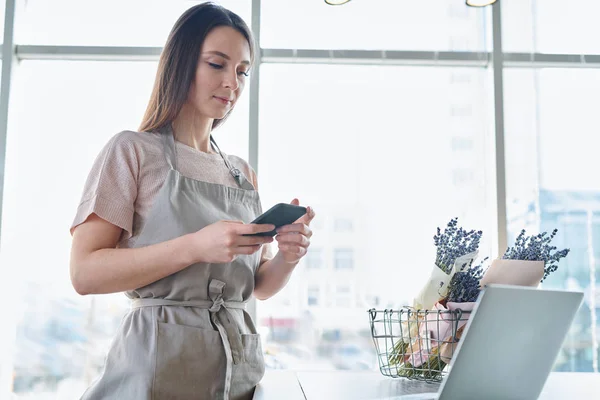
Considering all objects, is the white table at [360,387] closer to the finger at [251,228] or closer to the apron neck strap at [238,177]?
the finger at [251,228]

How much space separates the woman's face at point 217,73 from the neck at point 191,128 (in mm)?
36

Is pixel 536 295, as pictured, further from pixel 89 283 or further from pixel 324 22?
pixel 324 22

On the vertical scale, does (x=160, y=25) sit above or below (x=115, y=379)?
above

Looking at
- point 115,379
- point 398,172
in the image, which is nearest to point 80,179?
point 398,172

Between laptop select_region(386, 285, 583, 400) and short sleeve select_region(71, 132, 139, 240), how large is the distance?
0.80 m

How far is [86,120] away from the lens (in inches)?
146

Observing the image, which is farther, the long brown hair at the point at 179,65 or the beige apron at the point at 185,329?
the long brown hair at the point at 179,65

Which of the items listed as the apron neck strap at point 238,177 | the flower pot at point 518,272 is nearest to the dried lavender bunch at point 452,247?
the flower pot at point 518,272

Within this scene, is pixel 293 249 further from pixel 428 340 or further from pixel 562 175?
pixel 562 175

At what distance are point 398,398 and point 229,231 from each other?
43 cm

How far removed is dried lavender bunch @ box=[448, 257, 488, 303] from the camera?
1.26 metres

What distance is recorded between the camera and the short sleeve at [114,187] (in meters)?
1.39

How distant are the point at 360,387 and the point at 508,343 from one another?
0.42 meters

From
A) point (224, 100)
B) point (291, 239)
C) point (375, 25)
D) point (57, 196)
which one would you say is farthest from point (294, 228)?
point (375, 25)
